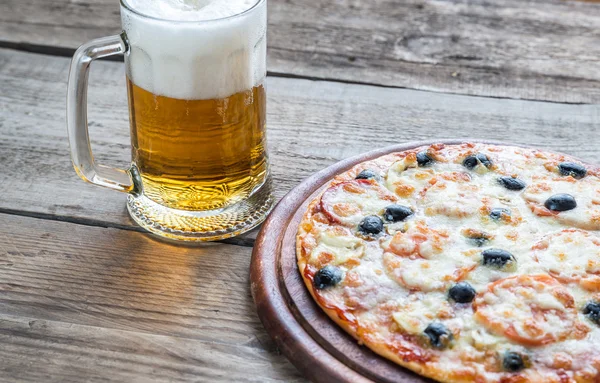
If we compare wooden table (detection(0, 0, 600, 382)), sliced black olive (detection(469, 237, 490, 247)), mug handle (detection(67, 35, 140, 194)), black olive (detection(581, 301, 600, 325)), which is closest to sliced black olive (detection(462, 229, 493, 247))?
sliced black olive (detection(469, 237, 490, 247))

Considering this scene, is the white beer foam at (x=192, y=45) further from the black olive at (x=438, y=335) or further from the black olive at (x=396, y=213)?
the black olive at (x=438, y=335)

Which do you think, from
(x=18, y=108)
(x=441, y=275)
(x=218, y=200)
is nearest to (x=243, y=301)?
(x=218, y=200)

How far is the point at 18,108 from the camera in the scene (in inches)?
101

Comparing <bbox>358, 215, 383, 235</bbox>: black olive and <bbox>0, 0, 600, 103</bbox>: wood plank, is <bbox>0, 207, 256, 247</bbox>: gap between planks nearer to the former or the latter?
<bbox>358, 215, 383, 235</bbox>: black olive

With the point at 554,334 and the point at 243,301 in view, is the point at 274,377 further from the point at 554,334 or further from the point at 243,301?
the point at 554,334

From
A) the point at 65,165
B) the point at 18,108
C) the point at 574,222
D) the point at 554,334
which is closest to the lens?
the point at 554,334

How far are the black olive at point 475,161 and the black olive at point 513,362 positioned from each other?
63cm

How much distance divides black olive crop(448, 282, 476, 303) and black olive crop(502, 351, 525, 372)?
6.0 inches

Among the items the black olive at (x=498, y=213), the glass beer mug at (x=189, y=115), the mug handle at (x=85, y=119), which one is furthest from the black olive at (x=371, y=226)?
the mug handle at (x=85, y=119)

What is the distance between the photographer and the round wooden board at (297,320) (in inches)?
60.0

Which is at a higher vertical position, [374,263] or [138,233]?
[374,263]

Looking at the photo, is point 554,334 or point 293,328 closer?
point 554,334

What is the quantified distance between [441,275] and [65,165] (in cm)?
117

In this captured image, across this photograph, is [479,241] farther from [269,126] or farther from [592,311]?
[269,126]
